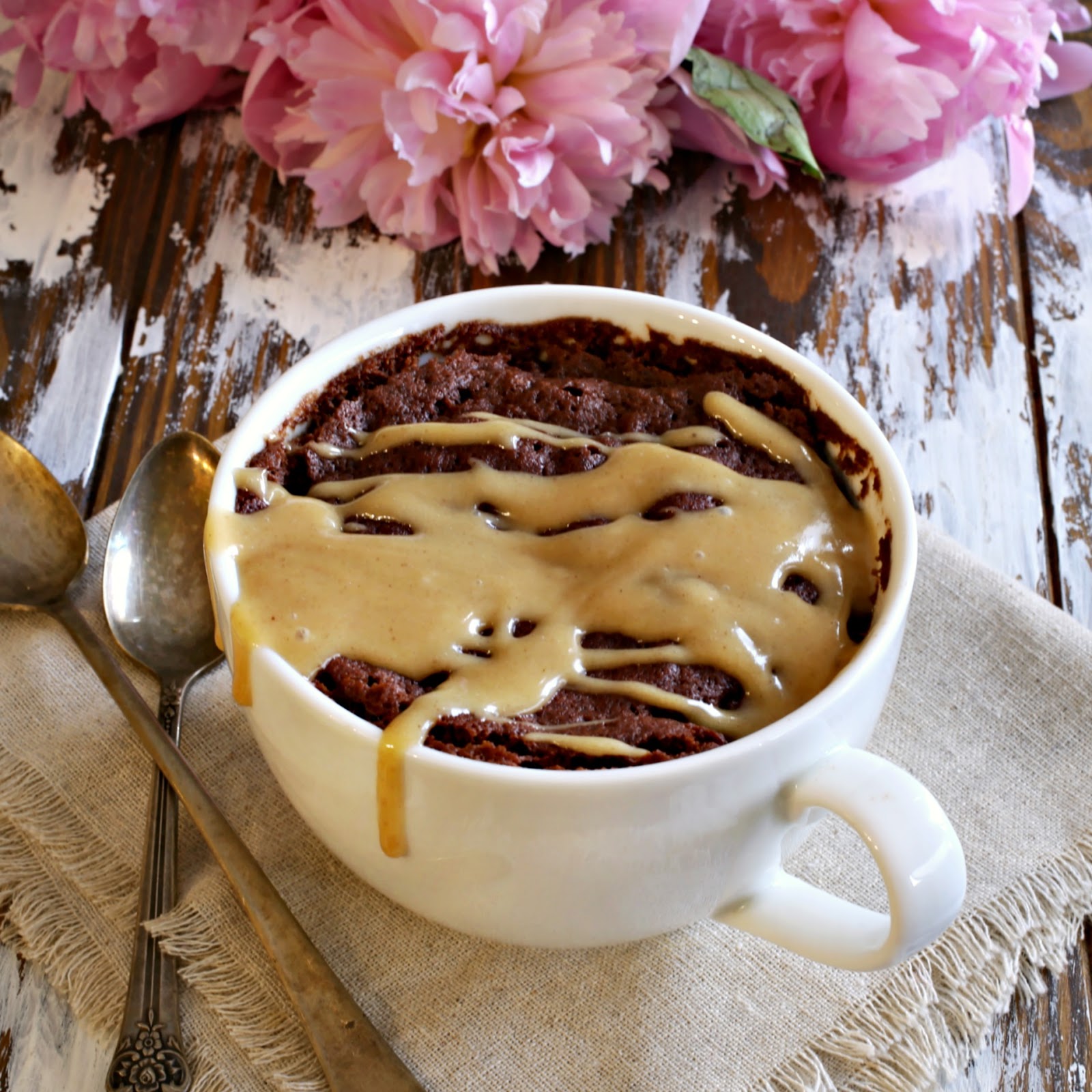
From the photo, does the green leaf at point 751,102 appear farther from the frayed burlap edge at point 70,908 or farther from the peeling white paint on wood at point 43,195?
the frayed burlap edge at point 70,908

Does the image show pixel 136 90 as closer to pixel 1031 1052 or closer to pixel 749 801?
pixel 749 801

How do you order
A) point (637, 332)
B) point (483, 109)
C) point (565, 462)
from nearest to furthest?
point (565, 462) < point (637, 332) < point (483, 109)

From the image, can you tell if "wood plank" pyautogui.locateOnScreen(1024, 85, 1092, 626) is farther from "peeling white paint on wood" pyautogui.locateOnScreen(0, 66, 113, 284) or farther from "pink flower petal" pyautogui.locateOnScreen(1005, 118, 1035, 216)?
"peeling white paint on wood" pyautogui.locateOnScreen(0, 66, 113, 284)

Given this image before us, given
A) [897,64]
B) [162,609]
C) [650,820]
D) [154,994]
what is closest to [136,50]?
[162,609]

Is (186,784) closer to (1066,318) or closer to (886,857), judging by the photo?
(886,857)

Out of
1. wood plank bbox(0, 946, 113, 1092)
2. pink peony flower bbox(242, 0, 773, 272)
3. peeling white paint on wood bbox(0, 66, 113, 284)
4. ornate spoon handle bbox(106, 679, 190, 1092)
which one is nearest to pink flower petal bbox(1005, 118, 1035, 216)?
pink peony flower bbox(242, 0, 773, 272)

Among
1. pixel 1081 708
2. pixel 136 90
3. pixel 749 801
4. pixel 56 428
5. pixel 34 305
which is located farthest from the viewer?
pixel 136 90

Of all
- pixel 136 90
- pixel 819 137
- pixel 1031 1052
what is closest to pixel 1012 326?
pixel 819 137
